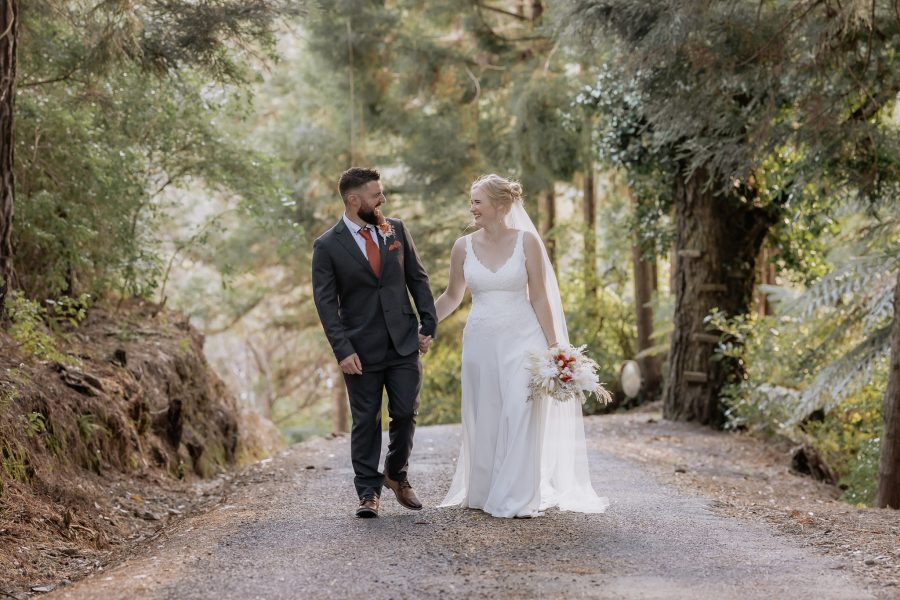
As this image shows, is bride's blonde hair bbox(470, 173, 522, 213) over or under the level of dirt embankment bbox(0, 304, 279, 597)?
over

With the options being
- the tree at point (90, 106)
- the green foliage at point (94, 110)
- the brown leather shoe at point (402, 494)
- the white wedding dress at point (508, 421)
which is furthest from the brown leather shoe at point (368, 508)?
the green foliage at point (94, 110)

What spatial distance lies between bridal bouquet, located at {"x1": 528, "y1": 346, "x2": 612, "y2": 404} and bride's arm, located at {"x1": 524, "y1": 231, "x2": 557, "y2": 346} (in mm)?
203

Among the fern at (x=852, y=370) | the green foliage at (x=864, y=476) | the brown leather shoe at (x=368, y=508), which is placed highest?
the fern at (x=852, y=370)

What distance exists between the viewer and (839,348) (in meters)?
14.6

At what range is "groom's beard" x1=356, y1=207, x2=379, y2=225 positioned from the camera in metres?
7.33

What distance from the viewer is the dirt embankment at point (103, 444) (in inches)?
283

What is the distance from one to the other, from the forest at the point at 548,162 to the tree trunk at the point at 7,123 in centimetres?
2

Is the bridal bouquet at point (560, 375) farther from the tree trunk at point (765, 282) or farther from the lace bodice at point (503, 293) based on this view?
the tree trunk at point (765, 282)

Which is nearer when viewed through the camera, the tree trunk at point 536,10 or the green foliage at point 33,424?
the green foliage at point 33,424

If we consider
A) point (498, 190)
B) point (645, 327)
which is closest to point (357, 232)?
point (498, 190)

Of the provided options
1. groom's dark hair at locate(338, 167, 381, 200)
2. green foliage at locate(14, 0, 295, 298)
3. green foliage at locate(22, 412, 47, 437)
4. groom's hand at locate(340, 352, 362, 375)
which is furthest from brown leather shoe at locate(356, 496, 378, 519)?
green foliage at locate(14, 0, 295, 298)

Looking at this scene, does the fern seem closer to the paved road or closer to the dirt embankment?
the paved road

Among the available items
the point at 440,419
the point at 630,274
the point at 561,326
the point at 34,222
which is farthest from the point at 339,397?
the point at 561,326

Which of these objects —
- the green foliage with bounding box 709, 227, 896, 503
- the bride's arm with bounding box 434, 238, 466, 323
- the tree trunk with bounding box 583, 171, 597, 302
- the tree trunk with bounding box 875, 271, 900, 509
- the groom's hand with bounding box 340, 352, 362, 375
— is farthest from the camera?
the tree trunk with bounding box 583, 171, 597, 302
